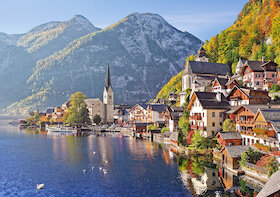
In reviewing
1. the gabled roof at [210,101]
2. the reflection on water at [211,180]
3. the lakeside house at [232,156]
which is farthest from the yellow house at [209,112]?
the lakeside house at [232,156]

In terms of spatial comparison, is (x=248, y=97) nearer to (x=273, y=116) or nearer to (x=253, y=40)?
(x=273, y=116)

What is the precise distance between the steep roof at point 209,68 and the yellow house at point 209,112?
48.2 meters

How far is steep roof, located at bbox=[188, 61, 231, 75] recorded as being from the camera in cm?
11606

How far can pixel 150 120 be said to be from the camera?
127062 millimetres

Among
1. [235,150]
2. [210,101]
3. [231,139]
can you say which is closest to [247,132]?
[231,139]

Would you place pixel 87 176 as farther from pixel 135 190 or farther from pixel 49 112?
pixel 49 112

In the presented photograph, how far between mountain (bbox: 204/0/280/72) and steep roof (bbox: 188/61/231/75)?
426cm

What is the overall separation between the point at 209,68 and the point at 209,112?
56.7 m

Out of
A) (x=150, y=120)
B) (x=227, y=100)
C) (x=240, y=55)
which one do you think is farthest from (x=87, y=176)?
(x=240, y=55)

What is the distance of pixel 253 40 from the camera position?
117875 millimetres

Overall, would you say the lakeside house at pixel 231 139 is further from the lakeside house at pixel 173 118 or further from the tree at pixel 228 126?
the lakeside house at pixel 173 118

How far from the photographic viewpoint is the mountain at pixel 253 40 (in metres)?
102

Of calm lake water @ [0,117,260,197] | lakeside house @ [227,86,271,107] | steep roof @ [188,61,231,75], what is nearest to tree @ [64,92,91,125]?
steep roof @ [188,61,231,75]

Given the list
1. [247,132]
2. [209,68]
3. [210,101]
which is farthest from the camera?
[209,68]
